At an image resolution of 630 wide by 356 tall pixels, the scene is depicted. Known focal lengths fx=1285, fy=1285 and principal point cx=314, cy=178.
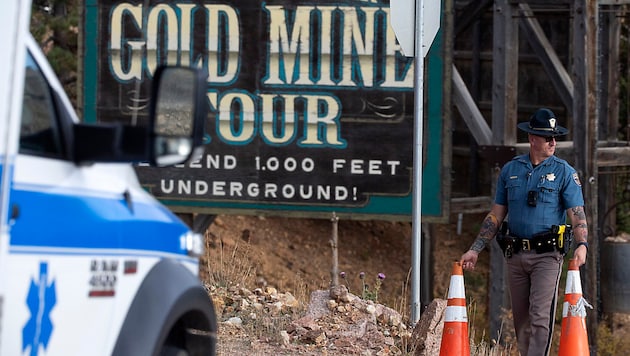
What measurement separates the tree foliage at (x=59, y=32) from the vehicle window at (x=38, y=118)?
9.88m

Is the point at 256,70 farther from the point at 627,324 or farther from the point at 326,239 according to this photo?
the point at 326,239

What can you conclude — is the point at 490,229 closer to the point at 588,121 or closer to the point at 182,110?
the point at 182,110

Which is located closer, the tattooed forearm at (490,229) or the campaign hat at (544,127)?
the campaign hat at (544,127)

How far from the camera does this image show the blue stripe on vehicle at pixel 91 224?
12.0 feet

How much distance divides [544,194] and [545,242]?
298 millimetres

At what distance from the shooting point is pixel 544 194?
7922mm

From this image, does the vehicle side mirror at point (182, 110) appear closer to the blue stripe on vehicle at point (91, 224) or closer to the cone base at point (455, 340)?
the blue stripe on vehicle at point (91, 224)

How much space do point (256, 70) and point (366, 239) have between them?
8.67 m

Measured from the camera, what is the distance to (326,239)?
20.3 meters

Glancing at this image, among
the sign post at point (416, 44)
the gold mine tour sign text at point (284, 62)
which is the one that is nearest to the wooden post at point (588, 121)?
the gold mine tour sign text at point (284, 62)

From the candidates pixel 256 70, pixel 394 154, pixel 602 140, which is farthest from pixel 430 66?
pixel 602 140

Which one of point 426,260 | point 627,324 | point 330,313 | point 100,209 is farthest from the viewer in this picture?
point 627,324

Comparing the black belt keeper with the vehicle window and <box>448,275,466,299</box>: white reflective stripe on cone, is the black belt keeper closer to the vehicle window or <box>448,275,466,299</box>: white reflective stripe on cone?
<box>448,275,466,299</box>: white reflective stripe on cone

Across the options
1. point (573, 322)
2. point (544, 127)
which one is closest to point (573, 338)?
point (573, 322)
